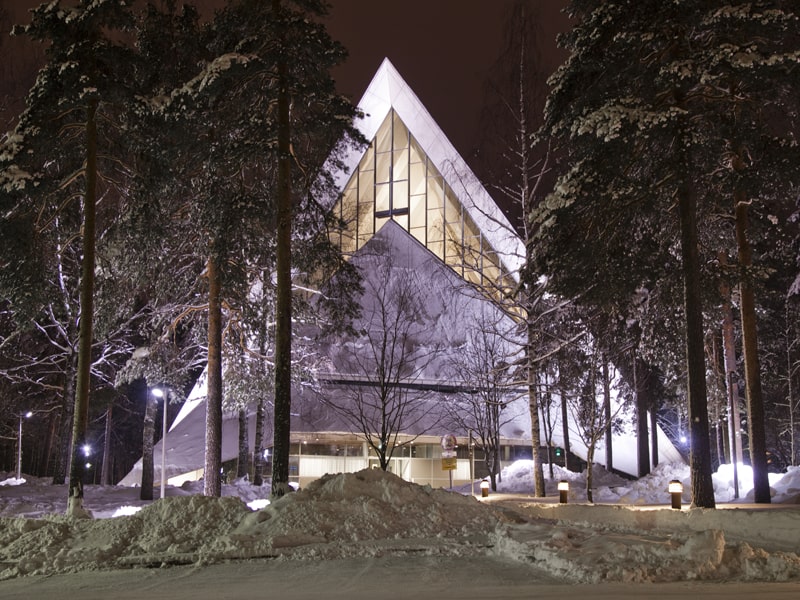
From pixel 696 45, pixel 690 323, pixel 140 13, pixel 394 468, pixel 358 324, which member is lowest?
pixel 394 468

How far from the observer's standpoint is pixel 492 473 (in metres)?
25.7

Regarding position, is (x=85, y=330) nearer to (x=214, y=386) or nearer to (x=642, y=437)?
(x=214, y=386)

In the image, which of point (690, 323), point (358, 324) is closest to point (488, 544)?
point (690, 323)

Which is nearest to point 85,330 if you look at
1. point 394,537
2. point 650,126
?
point 394,537

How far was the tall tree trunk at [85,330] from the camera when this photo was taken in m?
12.7

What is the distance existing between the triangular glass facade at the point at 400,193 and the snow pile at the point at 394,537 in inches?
1101

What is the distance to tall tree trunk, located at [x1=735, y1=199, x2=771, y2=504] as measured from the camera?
48.1 feet

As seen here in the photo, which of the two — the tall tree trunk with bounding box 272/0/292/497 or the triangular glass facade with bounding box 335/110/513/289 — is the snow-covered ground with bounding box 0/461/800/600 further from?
the triangular glass facade with bounding box 335/110/513/289

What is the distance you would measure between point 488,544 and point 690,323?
6097 millimetres

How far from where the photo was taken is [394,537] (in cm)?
880

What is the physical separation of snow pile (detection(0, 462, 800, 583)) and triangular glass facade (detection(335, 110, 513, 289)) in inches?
1101

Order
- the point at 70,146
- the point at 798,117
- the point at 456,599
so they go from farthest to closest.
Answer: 1. the point at 70,146
2. the point at 798,117
3. the point at 456,599

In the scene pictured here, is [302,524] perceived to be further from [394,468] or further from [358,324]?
[394,468]

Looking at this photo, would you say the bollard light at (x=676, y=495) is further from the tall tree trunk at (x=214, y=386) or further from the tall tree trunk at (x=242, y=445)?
the tall tree trunk at (x=242, y=445)
